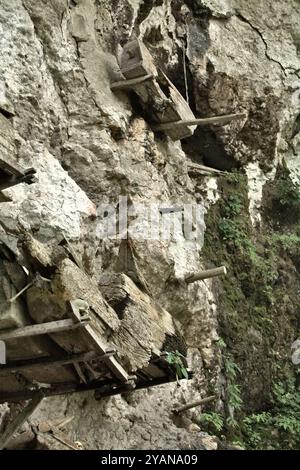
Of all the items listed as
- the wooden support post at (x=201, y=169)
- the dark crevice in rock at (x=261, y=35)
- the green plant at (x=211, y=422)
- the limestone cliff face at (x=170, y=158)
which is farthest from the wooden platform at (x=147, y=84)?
the green plant at (x=211, y=422)

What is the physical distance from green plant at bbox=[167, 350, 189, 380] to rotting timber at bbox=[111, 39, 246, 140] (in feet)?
14.0

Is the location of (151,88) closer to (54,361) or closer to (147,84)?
(147,84)

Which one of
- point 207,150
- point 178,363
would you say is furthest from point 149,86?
point 178,363

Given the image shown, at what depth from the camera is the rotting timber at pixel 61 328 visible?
4.64 metres

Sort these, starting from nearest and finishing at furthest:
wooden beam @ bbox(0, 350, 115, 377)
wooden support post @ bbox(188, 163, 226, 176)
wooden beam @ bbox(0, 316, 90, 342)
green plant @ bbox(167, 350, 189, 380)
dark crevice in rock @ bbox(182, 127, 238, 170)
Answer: wooden beam @ bbox(0, 316, 90, 342), wooden beam @ bbox(0, 350, 115, 377), green plant @ bbox(167, 350, 189, 380), wooden support post @ bbox(188, 163, 226, 176), dark crevice in rock @ bbox(182, 127, 238, 170)

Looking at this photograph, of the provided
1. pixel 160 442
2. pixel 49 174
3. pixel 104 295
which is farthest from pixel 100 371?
pixel 49 174

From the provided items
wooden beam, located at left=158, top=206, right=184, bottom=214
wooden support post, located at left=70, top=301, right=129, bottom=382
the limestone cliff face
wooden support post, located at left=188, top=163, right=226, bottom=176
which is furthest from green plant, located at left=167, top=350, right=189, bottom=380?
wooden support post, located at left=188, top=163, right=226, bottom=176

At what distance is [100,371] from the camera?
216 inches

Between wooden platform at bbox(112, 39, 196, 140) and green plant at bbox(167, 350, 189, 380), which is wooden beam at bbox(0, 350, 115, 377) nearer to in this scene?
green plant at bbox(167, 350, 189, 380)

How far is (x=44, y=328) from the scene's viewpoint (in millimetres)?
4574

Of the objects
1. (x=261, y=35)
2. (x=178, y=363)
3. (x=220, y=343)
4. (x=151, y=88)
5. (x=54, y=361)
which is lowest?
(x=220, y=343)

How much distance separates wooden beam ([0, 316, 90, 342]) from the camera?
4543 mm

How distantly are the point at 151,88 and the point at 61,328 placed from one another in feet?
17.8
